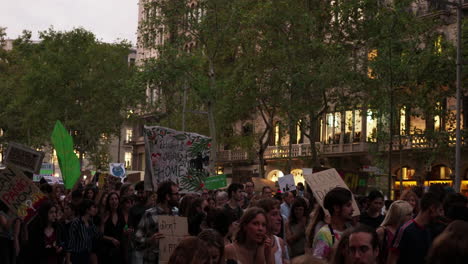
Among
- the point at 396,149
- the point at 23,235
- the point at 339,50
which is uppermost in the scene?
the point at 339,50

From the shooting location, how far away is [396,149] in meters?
45.3

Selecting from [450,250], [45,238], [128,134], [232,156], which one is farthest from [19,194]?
[128,134]

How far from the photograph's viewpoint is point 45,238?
11.7 m

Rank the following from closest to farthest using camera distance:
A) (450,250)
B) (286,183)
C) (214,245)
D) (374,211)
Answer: (450,250), (214,245), (374,211), (286,183)

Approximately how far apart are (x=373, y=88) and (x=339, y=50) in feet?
11.5

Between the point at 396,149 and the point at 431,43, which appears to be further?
the point at 396,149

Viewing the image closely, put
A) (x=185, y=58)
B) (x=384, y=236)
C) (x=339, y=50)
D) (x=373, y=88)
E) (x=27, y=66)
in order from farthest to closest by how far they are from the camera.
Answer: (x=27, y=66), (x=185, y=58), (x=339, y=50), (x=373, y=88), (x=384, y=236)

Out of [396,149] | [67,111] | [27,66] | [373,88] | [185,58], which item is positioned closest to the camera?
[373,88]

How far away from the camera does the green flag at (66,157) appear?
18.6 meters

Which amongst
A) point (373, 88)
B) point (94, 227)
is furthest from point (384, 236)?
point (373, 88)

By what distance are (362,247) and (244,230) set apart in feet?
5.77

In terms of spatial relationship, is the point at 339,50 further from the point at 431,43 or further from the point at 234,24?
the point at 234,24

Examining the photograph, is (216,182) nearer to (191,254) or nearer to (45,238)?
(45,238)

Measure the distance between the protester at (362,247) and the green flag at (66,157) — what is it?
13.8m
